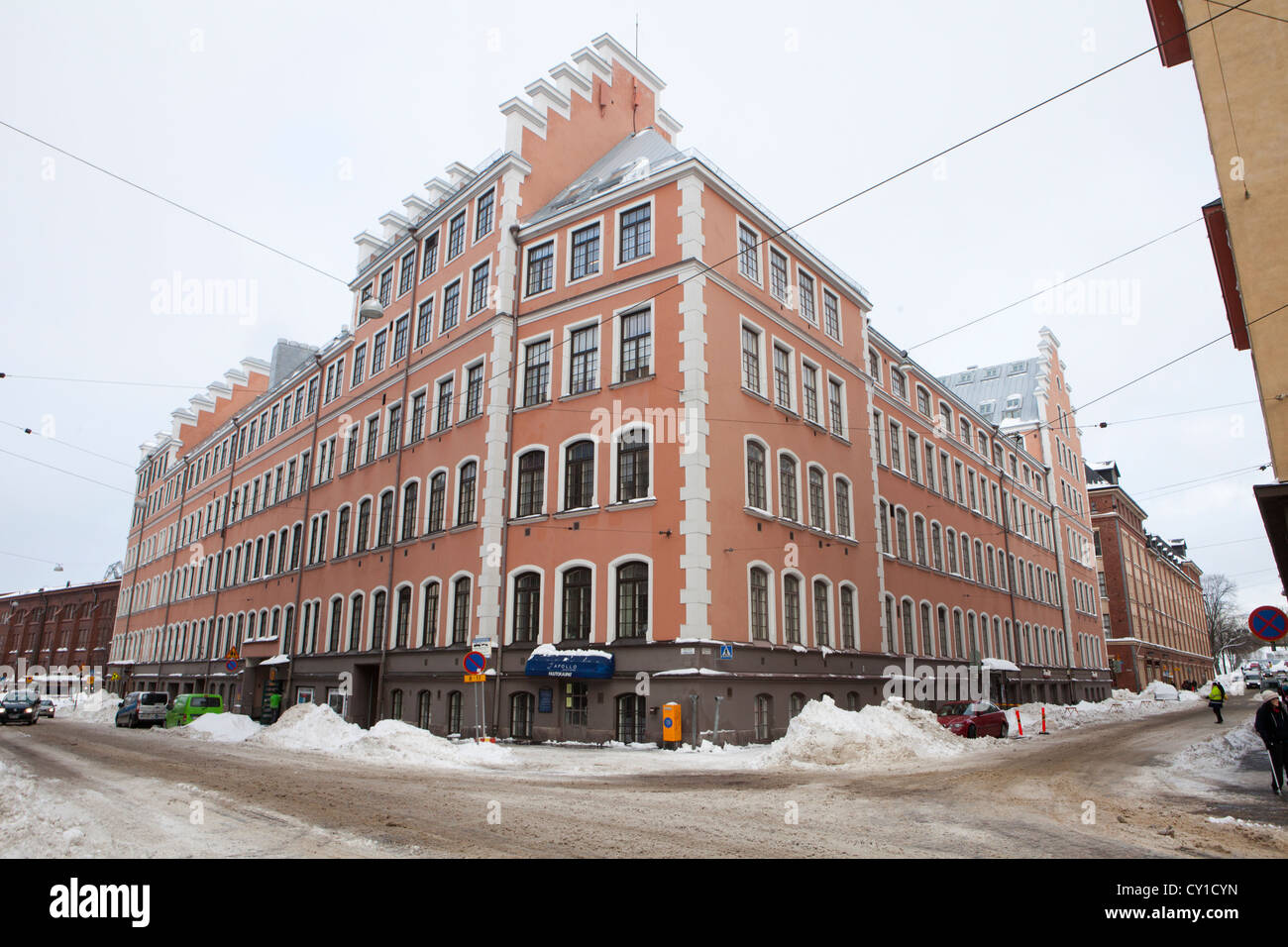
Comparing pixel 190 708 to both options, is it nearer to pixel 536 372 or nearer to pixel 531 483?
pixel 531 483

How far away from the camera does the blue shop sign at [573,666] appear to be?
21.8 m

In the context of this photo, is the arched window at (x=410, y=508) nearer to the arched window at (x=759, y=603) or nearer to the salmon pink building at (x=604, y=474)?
the salmon pink building at (x=604, y=474)

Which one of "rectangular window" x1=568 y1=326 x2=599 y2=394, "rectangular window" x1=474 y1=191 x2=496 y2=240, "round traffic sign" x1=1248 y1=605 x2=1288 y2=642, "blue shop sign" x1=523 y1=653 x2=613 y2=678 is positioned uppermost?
"rectangular window" x1=474 y1=191 x2=496 y2=240

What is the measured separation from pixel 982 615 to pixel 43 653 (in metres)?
91.3

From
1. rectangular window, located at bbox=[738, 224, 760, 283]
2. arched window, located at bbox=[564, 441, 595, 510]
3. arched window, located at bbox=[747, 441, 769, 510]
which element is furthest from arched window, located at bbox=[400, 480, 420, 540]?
rectangular window, located at bbox=[738, 224, 760, 283]

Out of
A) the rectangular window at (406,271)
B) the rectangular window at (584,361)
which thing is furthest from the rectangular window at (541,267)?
the rectangular window at (406,271)

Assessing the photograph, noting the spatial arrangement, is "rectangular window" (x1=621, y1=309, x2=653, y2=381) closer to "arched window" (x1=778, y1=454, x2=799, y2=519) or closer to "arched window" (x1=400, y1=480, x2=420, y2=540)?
"arched window" (x1=778, y1=454, x2=799, y2=519)

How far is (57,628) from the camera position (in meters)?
84.2

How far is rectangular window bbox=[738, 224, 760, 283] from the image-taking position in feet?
86.5

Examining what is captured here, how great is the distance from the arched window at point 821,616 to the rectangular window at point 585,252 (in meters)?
12.6

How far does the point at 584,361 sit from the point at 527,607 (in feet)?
25.9

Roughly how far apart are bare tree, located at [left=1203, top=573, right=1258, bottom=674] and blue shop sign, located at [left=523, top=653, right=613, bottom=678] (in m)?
115

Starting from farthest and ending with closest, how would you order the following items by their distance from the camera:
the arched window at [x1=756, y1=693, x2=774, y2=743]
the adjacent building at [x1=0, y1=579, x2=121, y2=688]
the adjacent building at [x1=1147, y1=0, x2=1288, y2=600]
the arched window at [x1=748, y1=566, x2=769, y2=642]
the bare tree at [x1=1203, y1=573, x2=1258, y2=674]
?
the bare tree at [x1=1203, y1=573, x2=1258, y2=674] → the adjacent building at [x1=0, y1=579, x2=121, y2=688] → the arched window at [x1=748, y1=566, x2=769, y2=642] → the arched window at [x1=756, y1=693, x2=774, y2=743] → the adjacent building at [x1=1147, y1=0, x2=1288, y2=600]
